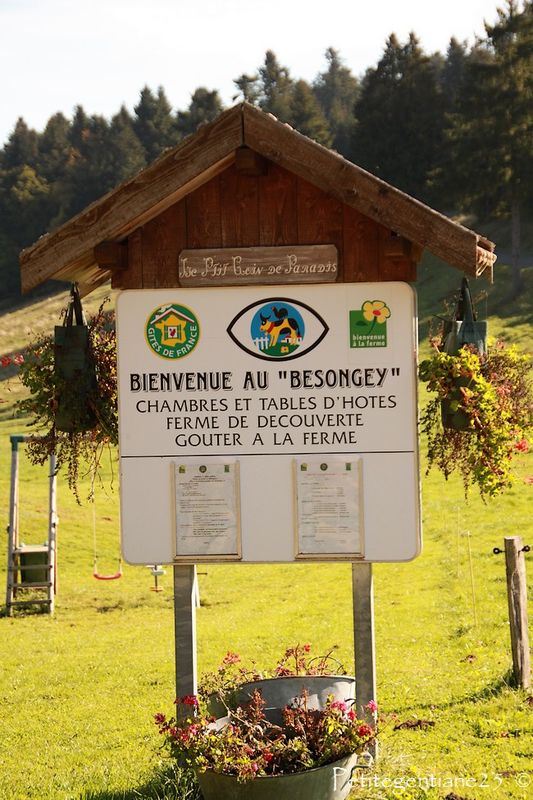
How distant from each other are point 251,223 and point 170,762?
4.26 meters

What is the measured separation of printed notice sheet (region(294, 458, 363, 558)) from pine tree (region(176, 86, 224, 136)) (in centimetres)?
8994

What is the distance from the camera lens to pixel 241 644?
49.4 ft

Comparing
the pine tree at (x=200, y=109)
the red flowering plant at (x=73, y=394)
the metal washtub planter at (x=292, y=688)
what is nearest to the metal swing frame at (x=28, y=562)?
the red flowering plant at (x=73, y=394)

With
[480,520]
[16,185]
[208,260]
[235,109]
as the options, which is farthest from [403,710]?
[16,185]

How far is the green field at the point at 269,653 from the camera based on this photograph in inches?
344

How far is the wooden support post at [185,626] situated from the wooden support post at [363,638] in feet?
4.06

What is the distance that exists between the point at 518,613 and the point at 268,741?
454cm

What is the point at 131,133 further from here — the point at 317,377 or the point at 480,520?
the point at 317,377

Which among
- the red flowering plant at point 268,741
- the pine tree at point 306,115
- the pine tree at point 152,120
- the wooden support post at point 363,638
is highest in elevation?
the pine tree at point 152,120

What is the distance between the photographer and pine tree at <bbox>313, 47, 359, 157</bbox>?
343 ft

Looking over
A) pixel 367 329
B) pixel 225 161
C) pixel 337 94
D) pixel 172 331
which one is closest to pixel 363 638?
pixel 367 329

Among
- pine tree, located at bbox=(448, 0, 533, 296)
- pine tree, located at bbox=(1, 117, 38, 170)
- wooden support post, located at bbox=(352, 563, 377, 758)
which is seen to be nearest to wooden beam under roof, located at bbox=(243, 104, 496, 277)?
wooden support post, located at bbox=(352, 563, 377, 758)

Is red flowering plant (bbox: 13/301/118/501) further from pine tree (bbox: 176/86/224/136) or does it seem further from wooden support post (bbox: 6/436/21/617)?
pine tree (bbox: 176/86/224/136)

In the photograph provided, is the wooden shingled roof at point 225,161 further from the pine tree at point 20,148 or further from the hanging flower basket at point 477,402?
the pine tree at point 20,148
